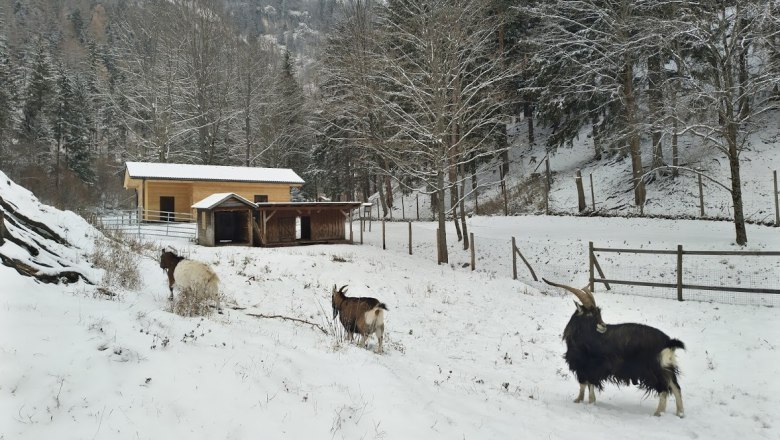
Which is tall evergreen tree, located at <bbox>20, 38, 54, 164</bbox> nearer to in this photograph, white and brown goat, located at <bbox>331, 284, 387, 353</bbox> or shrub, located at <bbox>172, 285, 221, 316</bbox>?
shrub, located at <bbox>172, 285, 221, 316</bbox>

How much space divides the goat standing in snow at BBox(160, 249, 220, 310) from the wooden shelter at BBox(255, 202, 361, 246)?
13.1 metres

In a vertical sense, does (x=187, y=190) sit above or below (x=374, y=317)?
above

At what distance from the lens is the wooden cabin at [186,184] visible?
29.3m

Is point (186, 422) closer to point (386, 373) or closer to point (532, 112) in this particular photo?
point (386, 373)

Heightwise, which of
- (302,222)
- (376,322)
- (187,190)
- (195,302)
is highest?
(187,190)

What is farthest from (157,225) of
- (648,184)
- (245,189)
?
(648,184)

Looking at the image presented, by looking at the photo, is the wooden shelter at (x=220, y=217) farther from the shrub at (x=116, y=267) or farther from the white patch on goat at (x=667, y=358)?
the white patch on goat at (x=667, y=358)

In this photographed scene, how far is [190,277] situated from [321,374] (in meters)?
4.84

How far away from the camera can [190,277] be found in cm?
899

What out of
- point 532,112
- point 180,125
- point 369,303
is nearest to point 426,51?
point 369,303

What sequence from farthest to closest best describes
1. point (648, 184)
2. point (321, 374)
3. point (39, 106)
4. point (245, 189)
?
1. point (39, 106)
2. point (245, 189)
3. point (648, 184)
4. point (321, 374)

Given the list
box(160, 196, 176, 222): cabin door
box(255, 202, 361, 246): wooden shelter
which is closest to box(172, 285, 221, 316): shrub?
box(255, 202, 361, 246): wooden shelter

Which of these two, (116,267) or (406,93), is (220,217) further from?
(116,267)

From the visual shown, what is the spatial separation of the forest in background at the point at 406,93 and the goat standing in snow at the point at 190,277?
1107 cm
